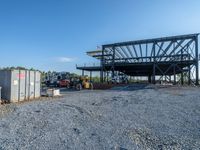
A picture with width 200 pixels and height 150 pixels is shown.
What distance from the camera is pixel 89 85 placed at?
33375 millimetres

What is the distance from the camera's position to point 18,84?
16109mm

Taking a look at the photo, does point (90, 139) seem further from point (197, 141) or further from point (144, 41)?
point (144, 41)

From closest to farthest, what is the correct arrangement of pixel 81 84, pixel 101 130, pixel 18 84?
pixel 101 130 → pixel 18 84 → pixel 81 84

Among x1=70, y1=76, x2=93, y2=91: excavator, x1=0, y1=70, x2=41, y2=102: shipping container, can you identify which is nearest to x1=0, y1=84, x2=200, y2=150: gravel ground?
x1=0, y1=70, x2=41, y2=102: shipping container

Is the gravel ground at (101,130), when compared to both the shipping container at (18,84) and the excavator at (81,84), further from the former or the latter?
the excavator at (81,84)

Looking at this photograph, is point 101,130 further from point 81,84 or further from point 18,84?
point 81,84

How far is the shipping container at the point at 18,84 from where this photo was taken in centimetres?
1550

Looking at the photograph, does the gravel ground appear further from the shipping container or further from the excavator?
the excavator

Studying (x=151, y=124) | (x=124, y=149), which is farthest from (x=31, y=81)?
(x=124, y=149)

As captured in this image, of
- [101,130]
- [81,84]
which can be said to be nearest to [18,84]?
[101,130]

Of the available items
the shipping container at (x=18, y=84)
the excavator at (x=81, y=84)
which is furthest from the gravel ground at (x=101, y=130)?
the excavator at (x=81, y=84)

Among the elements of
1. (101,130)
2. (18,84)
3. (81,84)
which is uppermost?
(18,84)

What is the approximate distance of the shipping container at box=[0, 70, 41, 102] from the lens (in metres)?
15.5

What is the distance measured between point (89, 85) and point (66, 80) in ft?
17.2
